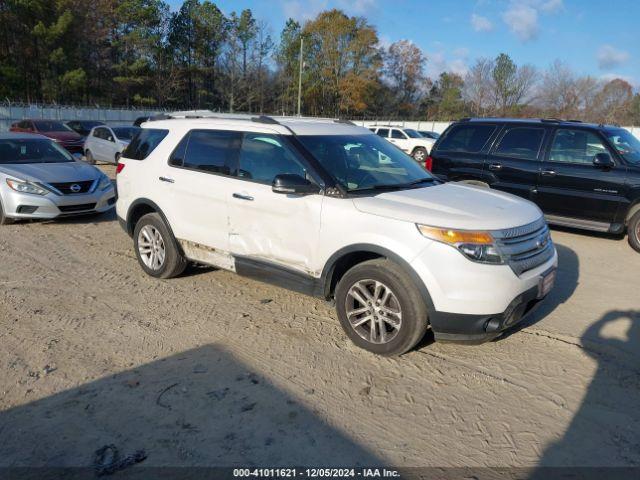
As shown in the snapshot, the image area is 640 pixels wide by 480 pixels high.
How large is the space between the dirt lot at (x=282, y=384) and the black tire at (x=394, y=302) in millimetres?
136

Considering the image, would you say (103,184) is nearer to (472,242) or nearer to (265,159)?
(265,159)

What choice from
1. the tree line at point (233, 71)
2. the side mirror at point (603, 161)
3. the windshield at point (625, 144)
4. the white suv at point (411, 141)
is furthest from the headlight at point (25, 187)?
the tree line at point (233, 71)

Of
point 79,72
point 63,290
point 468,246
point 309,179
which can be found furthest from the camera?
point 79,72

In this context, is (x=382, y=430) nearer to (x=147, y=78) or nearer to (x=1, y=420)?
(x=1, y=420)

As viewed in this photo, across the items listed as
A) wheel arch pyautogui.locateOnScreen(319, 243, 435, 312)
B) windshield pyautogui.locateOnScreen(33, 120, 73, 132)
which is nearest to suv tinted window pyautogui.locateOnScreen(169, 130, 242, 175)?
wheel arch pyautogui.locateOnScreen(319, 243, 435, 312)

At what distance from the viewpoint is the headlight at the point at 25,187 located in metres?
7.88

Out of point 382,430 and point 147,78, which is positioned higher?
point 147,78

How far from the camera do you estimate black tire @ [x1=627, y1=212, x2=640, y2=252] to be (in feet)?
24.1

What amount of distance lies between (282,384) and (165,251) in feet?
8.49

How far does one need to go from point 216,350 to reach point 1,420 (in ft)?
4.92

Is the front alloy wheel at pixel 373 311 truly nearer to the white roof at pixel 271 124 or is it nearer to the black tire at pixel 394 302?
the black tire at pixel 394 302

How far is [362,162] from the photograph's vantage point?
4645 mm

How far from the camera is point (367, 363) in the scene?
12.6 feet

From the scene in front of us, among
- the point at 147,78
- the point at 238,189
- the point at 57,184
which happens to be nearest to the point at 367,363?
the point at 238,189
